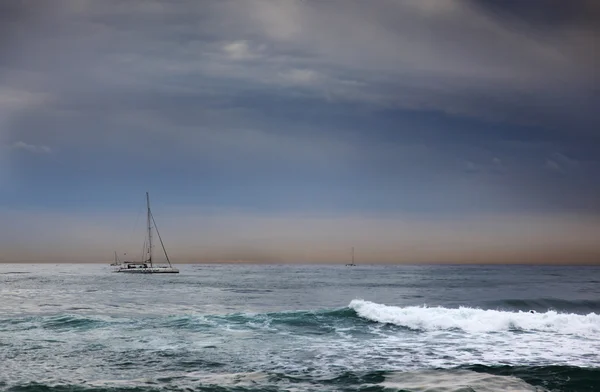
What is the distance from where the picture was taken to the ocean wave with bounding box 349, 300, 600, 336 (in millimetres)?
25547

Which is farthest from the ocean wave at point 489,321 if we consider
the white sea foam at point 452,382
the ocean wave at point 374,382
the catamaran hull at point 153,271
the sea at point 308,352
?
the catamaran hull at point 153,271

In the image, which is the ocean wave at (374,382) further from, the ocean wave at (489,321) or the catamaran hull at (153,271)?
the catamaran hull at (153,271)

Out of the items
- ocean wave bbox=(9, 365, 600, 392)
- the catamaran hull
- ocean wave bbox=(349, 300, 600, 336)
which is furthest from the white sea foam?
the catamaran hull

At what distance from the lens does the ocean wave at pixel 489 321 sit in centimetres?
2555

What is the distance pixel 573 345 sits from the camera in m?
20.8

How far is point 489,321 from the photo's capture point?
26.8 meters

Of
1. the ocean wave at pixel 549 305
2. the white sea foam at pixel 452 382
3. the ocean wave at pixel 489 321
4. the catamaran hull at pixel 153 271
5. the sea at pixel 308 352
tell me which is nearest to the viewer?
the white sea foam at pixel 452 382

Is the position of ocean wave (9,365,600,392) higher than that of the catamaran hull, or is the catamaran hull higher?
ocean wave (9,365,600,392)

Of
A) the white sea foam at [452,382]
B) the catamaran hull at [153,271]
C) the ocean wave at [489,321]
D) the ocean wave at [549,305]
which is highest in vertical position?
the white sea foam at [452,382]

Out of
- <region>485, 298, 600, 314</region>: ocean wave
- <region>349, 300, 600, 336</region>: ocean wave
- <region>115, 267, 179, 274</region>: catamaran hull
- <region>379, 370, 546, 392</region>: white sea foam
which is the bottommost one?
<region>115, 267, 179, 274</region>: catamaran hull

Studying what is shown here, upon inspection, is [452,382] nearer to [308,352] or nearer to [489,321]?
[308,352]

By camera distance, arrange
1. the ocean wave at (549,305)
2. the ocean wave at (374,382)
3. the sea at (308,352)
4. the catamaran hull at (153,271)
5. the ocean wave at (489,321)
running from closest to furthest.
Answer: the ocean wave at (374,382), the sea at (308,352), the ocean wave at (489,321), the ocean wave at (549,305), the catamaran hull at (153,271)

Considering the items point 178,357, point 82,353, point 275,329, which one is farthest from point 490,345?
point 82,353

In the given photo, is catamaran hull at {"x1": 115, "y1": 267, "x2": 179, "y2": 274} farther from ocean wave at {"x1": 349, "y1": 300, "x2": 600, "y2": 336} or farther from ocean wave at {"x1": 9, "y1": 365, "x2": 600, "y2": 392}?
ocean wave at {"x1": 9, "y1": 365, "x2": 600, "y2": 392}
